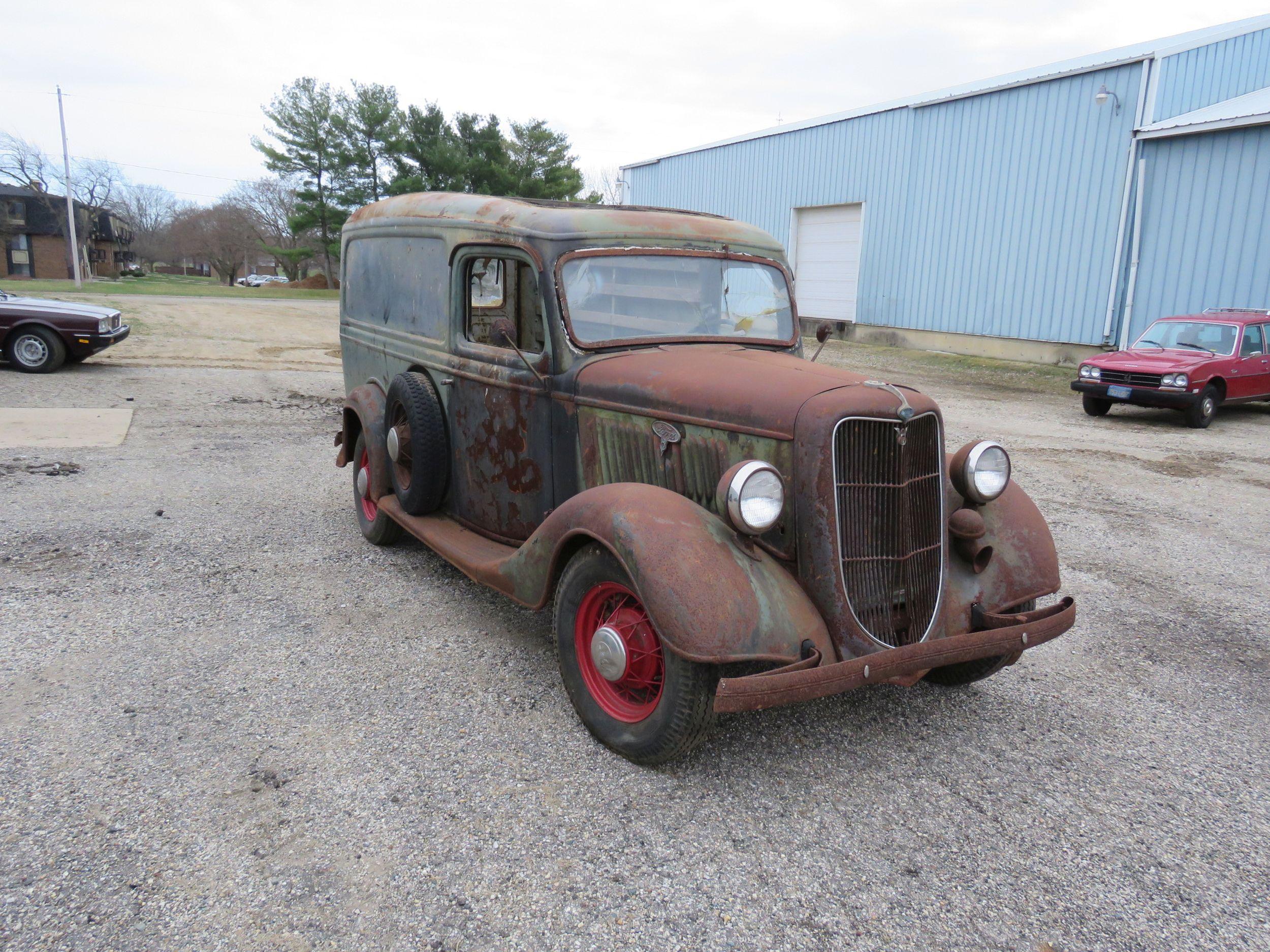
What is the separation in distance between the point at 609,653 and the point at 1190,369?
10.5 meters

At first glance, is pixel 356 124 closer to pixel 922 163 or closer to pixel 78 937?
pixel 922 163

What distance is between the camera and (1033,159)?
16.0 metres

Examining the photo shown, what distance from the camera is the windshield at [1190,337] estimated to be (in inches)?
440

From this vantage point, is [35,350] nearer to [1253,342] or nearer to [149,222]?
[1253,342]

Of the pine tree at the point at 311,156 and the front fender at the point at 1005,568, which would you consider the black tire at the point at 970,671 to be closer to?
the front fender at the point at 1005,568

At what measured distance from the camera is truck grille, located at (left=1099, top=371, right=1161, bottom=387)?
10742mm

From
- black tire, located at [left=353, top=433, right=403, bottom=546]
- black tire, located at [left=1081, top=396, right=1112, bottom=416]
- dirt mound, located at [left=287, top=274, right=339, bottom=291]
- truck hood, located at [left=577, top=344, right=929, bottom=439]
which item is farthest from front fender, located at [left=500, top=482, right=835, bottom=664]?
dirt mound, located at [left=287, top=274, right=339, bottom=291]

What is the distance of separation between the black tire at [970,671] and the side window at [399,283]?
9.69ft

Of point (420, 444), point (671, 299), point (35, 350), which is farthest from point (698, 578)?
point (35, 350)

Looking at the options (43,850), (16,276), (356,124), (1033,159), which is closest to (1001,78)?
(1033,159)

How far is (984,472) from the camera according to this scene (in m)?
3.34

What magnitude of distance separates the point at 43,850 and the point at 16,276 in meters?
63.2

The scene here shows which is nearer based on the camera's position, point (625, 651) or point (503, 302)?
point (625, 651)

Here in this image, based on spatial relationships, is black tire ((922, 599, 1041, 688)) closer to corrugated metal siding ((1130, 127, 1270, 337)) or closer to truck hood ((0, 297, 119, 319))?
truck hood ((0, 297, 119, 319))
